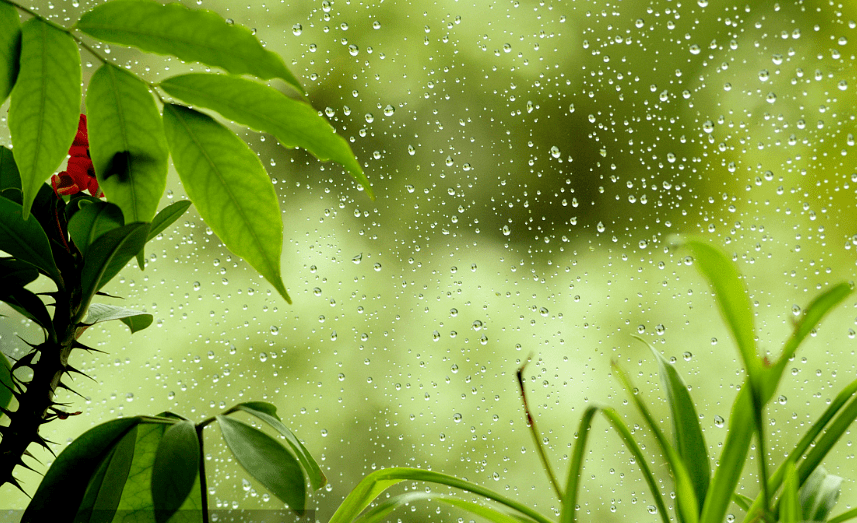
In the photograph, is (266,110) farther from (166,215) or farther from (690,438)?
(690,438)

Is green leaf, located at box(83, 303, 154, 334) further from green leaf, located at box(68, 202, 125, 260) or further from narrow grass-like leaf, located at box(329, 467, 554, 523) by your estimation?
narrow grass-like leaf, located at box(329, 467, 554, 523)

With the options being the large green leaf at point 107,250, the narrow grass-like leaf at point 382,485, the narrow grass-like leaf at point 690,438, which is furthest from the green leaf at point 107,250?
the narrow grass-like leaf at point 690,438

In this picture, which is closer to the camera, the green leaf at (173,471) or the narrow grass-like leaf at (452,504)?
the green leaf at (173,471)

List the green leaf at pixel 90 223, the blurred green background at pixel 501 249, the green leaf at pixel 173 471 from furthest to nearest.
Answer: the blurred green background at pixel 501 249
the green leaf at pixel 90 223
the green leaf at pixel 173 471

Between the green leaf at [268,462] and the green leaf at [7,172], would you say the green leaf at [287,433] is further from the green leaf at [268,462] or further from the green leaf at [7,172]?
the green leaf at [7,172]

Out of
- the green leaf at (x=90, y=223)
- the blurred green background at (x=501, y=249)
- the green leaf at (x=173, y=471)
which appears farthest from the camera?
the blurred green background at (x=501, y=249)

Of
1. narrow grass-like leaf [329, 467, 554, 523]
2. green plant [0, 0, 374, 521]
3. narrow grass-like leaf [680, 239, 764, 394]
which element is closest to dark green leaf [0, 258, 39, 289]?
green plant [0, 0, 374, 521]

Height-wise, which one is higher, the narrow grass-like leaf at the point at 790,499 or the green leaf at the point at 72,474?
the green leaf at the point at 72,474

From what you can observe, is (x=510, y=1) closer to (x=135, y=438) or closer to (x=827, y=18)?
(x=827, y=18)
